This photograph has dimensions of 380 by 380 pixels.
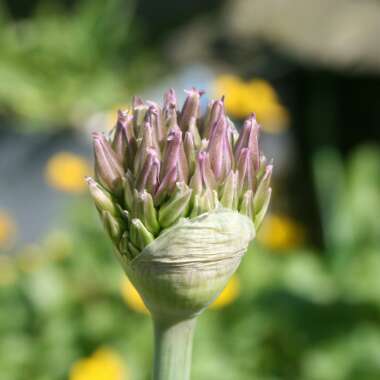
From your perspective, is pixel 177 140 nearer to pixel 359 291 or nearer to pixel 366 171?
pixel 359 291

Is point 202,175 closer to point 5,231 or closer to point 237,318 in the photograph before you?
point 237,318

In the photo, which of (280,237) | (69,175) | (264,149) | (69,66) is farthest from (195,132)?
(69,66)

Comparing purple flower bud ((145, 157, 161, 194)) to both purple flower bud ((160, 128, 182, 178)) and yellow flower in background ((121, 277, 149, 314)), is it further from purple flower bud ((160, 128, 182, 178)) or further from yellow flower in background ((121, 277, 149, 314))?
yellow flower in background ((121, 277, 149, 314))

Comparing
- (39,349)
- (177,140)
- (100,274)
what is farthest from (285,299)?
(177,140)

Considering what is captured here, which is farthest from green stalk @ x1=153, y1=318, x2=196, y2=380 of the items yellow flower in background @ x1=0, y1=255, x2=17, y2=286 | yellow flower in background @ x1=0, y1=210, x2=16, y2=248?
yellow flower in background @ x1=0, y1=210, x2=16, y2=248

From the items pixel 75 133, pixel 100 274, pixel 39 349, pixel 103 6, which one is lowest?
pixel 39 349

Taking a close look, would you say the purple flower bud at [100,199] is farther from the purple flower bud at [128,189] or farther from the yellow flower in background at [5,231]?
the yellow flower in background at [5,231]
